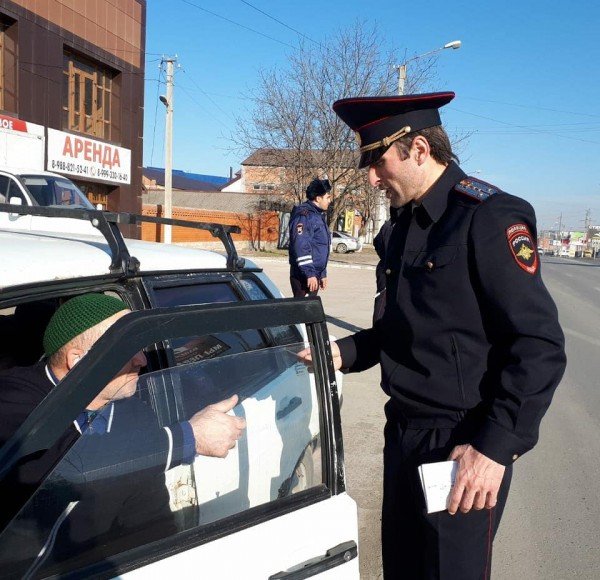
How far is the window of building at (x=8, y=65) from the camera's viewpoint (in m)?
16.8

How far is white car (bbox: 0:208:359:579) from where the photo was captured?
1296 mm

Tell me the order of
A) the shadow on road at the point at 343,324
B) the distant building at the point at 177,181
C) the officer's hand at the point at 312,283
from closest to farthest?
the officer's hand at the point at 312,283 → the shadow on road at the point at 343,324 → the distant building at the point at 177,181

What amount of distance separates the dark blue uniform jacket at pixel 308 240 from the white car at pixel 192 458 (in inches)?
178

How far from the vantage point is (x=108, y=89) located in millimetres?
20969

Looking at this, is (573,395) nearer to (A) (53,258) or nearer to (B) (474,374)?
(B) (474,374)

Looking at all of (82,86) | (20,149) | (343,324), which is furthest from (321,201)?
(82,86)

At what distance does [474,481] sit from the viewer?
5.62 ft

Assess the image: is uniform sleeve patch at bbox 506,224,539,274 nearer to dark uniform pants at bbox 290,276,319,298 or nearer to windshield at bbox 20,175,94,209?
dark uniform pants at bbox 290,276,319,298

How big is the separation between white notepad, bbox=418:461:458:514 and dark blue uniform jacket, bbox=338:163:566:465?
0.34ft

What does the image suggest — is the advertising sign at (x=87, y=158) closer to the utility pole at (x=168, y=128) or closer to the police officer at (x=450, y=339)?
the utility pole at (x=168, y=128)

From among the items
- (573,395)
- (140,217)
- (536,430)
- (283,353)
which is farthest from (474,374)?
(573,395)

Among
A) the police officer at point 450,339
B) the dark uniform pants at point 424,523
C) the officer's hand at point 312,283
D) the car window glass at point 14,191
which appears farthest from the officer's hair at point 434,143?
the car window glass at point 14,191

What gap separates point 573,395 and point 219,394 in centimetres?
567

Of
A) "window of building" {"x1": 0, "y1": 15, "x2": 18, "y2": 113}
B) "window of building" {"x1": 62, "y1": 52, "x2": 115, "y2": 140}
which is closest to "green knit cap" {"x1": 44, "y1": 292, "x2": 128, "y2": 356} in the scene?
"window of building" {"x1": 0, "y1": 15, "x2": 18, "y2": 113}
